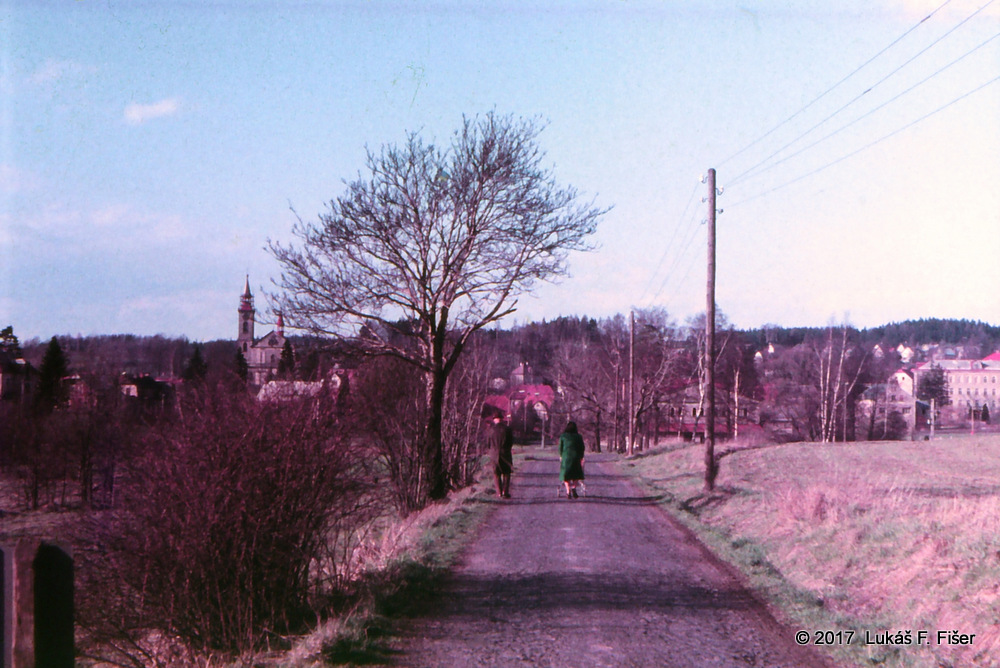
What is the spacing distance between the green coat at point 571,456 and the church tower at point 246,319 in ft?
20.8

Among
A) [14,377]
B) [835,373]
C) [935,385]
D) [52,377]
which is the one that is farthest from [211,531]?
[935,385]

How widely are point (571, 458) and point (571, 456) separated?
0.18 ft

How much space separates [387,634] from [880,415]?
281ft

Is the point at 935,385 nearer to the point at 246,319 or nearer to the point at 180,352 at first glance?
the point at 180,352

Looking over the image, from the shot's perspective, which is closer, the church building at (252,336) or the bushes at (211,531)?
the bushes at (211,531)

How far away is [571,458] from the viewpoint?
55.5 ft

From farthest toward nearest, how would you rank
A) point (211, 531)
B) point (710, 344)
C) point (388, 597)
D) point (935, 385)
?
point (935, 385)
point (710, 344)
point (388, 597)
point (211, 531)

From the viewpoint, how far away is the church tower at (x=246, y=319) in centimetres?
1556

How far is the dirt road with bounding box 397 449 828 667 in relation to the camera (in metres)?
6.00

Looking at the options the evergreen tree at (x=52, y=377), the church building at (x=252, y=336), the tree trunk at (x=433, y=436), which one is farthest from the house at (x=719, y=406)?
the church building at (x=252, y=336)

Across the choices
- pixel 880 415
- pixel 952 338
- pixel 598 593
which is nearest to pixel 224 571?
pixel 598 593

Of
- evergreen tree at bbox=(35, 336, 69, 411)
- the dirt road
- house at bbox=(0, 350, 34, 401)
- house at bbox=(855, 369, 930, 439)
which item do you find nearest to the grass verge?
the dirt road

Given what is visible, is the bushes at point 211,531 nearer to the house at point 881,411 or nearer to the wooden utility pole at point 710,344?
the wooden utility pole at point 710,344

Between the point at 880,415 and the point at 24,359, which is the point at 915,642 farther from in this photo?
the point at 880,415
